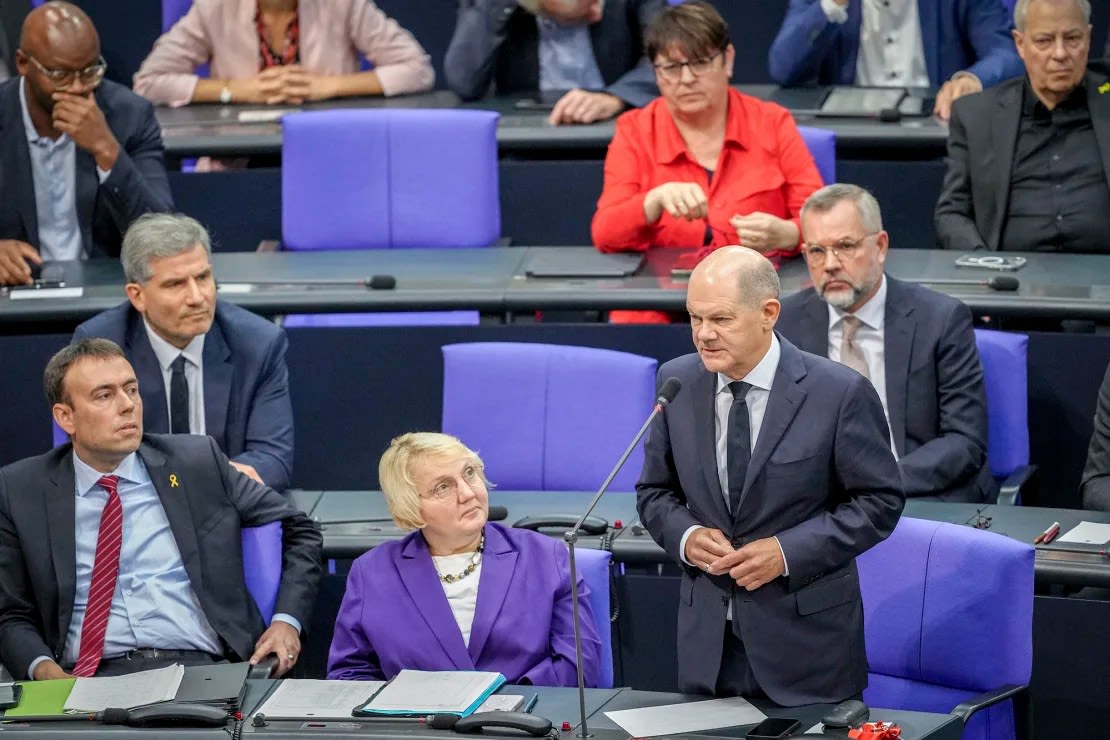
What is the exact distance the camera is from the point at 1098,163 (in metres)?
4.84

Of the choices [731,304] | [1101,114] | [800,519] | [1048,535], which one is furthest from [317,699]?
[1101,114]

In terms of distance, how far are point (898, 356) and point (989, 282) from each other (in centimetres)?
48

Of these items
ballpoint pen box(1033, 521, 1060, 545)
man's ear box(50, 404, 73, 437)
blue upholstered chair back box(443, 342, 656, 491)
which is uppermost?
man's ear box(50, 404, 73, 437)

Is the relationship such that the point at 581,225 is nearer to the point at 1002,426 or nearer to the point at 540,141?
the point at 540,141

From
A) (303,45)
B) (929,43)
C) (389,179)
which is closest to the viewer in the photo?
(389,179)

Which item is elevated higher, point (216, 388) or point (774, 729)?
point (216, 388)

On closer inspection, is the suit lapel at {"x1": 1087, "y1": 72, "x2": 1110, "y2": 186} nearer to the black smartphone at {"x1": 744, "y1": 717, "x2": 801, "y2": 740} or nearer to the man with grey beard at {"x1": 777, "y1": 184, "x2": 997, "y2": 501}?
the man with grey beard at {"x1": 777, "y1": 184, "x2": 997, "y2": 501}

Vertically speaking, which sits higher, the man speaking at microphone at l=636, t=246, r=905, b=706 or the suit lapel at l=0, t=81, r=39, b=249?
the suit lapel at l=0, t=81, r=39, b=249

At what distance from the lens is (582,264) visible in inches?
191

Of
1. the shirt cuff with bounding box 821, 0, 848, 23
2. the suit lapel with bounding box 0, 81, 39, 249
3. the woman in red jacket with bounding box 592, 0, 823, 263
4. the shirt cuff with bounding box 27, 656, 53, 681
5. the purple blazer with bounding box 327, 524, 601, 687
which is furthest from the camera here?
the shirt cuff with bounding box 821, 0, 848, 23

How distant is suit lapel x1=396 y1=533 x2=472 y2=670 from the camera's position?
340cm

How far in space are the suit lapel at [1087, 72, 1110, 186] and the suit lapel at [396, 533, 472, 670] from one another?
236 cm

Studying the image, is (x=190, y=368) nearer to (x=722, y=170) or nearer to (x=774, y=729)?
(x=722, y=170)

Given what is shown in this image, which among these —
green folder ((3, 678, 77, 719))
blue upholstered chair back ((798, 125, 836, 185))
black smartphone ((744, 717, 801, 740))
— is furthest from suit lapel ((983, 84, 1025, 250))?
green folder ((3, 678, 77, 719))
